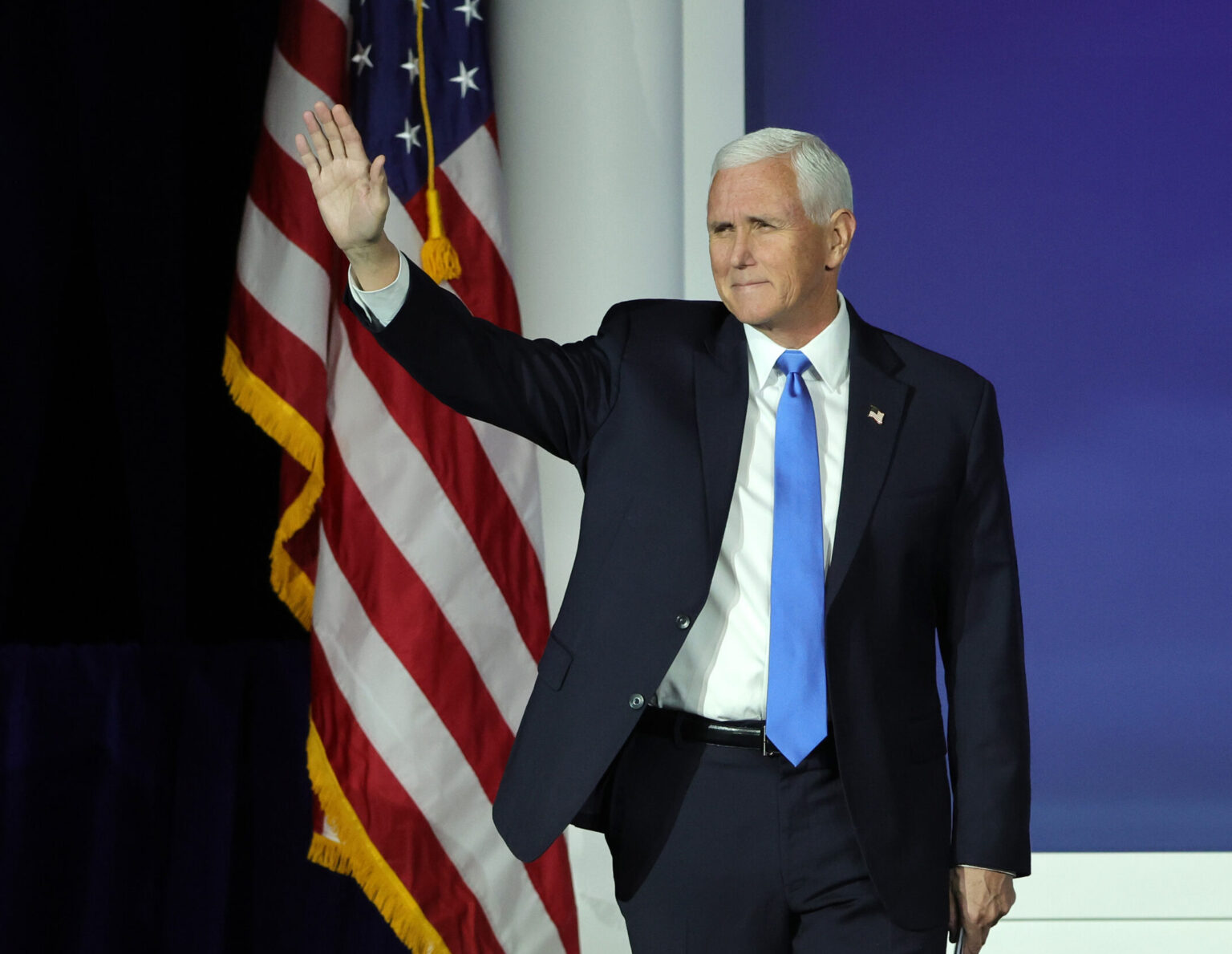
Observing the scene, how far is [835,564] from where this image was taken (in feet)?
4.94

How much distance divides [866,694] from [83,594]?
170 cm

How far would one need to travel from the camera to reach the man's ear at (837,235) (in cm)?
164


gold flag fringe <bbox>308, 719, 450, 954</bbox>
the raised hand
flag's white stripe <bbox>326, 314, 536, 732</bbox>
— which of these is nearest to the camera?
the raised hand

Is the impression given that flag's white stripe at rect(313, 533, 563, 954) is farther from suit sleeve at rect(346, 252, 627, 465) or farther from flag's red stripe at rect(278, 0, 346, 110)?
suit sleeve at rect(346, 252, 627, 465)

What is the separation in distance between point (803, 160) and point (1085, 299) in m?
1.83

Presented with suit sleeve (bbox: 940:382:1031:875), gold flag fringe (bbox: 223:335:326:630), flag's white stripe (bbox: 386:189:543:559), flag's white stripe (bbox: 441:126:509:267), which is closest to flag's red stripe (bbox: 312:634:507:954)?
gold flag fringe (bbox: 223:335:326:630)

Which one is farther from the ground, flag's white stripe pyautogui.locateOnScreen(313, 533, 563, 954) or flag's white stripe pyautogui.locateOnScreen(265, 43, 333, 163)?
flag's white stripe pyautogui.locateOnScreen(265, 43, 333, 163)

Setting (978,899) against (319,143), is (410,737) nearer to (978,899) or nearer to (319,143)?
(978,899)

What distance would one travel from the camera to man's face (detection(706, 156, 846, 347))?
157cm

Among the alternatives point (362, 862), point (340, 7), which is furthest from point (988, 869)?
point (340, 7)

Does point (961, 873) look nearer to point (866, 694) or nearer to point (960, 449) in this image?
point (866, 694)

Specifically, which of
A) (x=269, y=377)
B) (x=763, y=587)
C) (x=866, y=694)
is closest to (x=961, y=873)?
(x=866, y=694)

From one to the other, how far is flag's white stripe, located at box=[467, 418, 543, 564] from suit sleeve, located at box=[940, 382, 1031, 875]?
116 cm

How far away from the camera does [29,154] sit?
246cm
